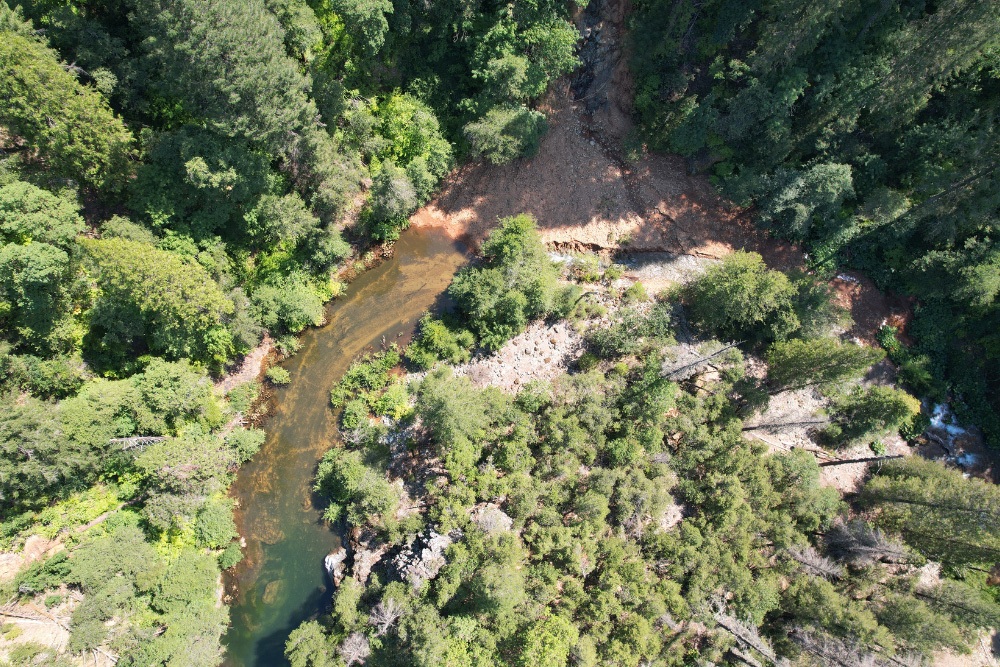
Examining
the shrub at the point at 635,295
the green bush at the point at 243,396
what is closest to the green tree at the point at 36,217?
the green bush at the point at 243,396

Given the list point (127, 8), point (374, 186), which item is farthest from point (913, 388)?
point (127, 8)

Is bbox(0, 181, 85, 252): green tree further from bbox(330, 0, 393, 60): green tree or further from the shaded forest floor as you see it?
the shaded forest floor

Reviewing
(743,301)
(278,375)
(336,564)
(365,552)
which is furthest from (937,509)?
(278,375)

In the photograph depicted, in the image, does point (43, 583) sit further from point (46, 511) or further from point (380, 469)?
point (380, 469)

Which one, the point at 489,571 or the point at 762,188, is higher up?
the point at 762,188

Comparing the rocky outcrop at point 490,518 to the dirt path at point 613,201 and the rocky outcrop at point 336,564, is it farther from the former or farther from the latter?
the dirt path at point 613,201
